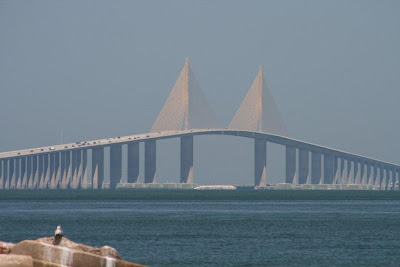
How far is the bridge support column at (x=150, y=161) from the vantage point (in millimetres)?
120875

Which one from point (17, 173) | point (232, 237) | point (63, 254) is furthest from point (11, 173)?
point (63, 254)

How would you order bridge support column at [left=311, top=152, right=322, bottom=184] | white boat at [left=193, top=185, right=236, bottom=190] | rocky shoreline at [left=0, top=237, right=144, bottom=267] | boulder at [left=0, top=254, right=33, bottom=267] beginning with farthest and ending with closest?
white boat at [left=193, top=185, right=236, bottom=190] → bridge support column at [left=311, top=152, right=322, bottom=184] → rocky shoreline at [left=0, top=237, right=144, bottom=267] → boulder at [left=0, top=254, right=33, bottom=267]

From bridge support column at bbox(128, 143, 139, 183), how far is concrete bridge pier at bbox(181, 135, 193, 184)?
199 inches

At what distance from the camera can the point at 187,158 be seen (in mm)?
121125

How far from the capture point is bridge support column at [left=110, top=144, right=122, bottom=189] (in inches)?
4791

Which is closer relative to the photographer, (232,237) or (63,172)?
(232,237)

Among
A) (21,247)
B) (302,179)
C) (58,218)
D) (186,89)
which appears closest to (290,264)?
(21,247)

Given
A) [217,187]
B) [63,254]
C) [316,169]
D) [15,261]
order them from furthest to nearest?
[217,187] → [316,169] → [63,254] → [15,261]

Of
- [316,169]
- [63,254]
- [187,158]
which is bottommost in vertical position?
[63,254]

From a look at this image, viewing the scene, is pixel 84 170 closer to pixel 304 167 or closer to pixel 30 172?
pixel 30 172

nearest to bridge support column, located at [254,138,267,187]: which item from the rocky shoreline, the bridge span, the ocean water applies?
the bridge span

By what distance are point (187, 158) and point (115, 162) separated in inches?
320

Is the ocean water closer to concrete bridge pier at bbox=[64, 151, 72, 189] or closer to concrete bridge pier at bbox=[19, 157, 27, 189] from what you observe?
concrete bridge pier at bbox=[64, 151, 72, 189]

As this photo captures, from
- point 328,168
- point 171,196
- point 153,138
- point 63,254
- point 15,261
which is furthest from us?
point 328,168
